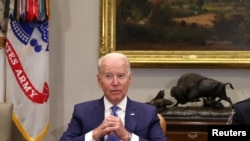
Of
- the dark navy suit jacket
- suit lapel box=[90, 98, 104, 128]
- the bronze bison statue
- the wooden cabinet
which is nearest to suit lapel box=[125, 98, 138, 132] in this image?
the dark navy suit jacket

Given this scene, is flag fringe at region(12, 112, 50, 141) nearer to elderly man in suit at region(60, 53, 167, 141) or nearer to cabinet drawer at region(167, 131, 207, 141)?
cabinet drawer at region(167, 131, 207, 141)

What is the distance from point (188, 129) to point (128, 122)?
126 cm

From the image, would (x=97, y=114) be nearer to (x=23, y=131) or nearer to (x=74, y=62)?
(x=23, y=131)

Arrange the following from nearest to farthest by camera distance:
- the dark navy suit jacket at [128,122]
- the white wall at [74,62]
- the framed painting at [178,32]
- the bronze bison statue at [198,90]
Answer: the dark navy suit jacket at [128,122] → the bronze bison statue at [198,90] → the framed painting at [178,32] → the white wall at [74,62]

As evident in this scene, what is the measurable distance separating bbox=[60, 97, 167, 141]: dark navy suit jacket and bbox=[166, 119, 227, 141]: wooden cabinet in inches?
44.2

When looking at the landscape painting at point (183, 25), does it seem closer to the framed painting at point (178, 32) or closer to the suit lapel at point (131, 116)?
the framed painting at point (178, 32)

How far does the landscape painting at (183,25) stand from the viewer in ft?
12.2

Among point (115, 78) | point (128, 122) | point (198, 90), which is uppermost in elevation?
point (115, 78)

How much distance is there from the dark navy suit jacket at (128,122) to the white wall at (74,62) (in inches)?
66.5

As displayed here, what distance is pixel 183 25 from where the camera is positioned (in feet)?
12.4

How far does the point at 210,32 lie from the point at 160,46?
0.44 meters

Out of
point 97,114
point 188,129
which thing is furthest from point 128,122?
point 188,129

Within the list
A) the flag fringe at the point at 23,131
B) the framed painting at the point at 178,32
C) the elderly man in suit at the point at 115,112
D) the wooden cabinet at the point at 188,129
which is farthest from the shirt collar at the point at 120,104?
the framed painting at the point at 178,32

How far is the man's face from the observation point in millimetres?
2076
